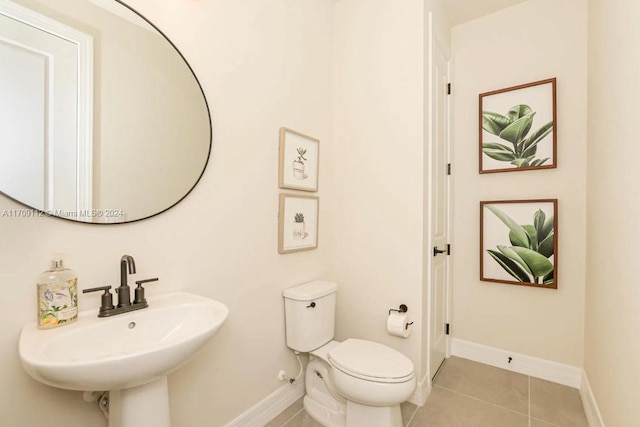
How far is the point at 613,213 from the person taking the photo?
137 cm

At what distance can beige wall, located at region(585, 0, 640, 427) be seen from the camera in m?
1.12

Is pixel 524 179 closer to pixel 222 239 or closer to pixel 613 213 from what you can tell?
pixel 613 213

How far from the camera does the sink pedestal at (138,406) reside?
0.91 metres

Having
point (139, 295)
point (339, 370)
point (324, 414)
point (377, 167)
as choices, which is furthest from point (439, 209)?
point (139, 295)

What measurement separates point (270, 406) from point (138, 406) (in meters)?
0.96

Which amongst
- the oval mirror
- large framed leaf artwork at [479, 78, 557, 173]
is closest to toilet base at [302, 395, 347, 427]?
the oval mirror

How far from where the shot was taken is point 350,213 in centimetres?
216

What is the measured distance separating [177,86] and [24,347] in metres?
1.05

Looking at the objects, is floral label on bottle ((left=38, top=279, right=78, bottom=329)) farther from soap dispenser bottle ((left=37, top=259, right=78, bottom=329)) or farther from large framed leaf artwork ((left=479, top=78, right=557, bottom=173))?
large framed leaf artwork ((left=479, top=78, right=557, bottom=173))

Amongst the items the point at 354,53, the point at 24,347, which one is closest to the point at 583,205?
the point at 354,53

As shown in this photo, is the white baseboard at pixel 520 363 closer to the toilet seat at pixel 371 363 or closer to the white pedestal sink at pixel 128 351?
the toilet seat at pixel 371 363

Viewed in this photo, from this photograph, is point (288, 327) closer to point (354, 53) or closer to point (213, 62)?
point (213, 62)

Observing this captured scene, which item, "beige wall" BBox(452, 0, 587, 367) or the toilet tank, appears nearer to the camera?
the toilet tank

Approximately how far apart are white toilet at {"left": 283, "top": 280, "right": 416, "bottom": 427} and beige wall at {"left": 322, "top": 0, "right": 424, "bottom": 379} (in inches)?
12.5
